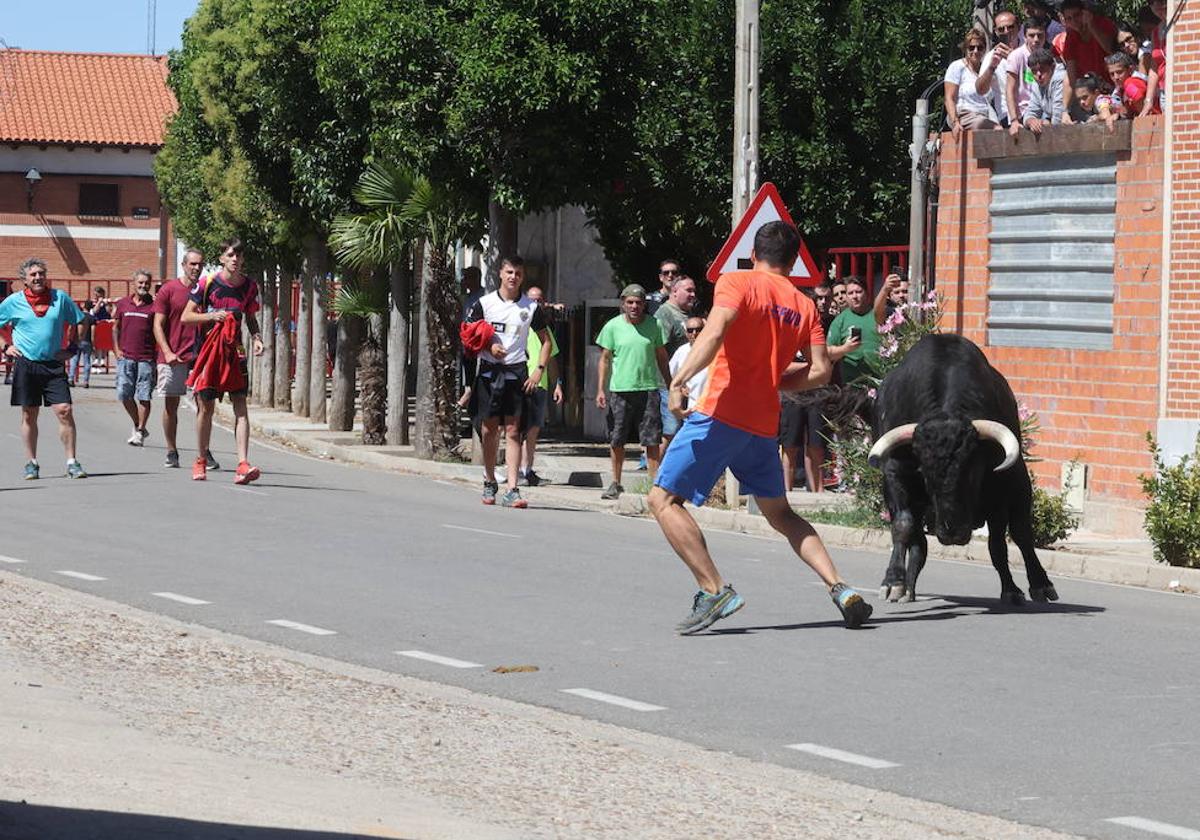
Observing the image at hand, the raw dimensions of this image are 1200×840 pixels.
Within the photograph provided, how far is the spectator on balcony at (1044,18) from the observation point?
19.1 m

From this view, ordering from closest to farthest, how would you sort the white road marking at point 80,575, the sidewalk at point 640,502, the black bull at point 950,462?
the black bull at point 950,462 → the white road marking at point 80,575 → the sidewalk at point 640,502

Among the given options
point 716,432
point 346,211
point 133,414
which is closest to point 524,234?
point 346,211

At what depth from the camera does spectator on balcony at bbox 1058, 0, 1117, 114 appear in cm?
1872

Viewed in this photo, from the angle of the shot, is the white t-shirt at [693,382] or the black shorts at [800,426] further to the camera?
the black shorts at [800,426]

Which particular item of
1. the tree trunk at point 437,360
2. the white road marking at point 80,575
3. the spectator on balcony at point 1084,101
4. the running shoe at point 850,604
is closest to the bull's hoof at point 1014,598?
the running shoe at point 850,604

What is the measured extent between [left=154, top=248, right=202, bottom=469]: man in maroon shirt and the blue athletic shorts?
31.6ft

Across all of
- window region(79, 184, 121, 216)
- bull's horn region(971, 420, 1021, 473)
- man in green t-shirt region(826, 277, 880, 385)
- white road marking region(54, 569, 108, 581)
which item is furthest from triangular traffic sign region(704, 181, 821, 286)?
window region(79, 184, 121, 216)

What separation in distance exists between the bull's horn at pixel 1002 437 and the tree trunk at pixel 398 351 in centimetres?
1656

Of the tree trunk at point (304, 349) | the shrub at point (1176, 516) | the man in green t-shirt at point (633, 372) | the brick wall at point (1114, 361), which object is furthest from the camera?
the tree trunk at point (304, 349)

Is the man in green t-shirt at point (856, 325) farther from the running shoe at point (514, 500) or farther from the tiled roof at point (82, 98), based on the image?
the tiled roof at point (82, 98)

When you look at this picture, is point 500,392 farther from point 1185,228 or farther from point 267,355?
point 267,355

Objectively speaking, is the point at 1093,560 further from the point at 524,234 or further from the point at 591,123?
the point at 524,234

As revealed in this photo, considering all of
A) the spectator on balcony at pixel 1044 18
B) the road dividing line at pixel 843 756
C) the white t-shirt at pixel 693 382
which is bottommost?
the road dividing line at pixel 843 756

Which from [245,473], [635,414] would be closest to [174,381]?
[245,473]
